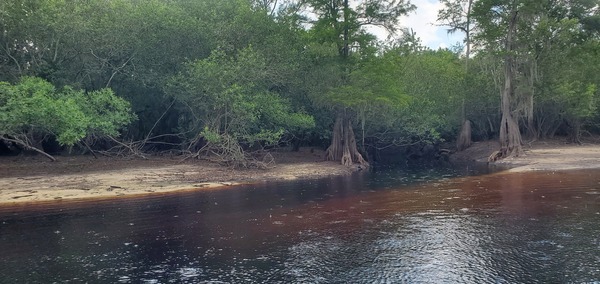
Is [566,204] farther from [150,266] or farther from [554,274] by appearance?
[150,266]

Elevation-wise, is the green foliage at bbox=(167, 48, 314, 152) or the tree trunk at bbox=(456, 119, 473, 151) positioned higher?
the green foliage at bbox=(167, 48, 314, 152)

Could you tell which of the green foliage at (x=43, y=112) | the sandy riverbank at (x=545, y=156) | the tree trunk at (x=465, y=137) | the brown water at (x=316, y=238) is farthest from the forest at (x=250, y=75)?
the brown water at (x=316, y=238)

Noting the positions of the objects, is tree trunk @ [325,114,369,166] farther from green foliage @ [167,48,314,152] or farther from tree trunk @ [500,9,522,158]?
tree trunk @ [500,9,522,158]

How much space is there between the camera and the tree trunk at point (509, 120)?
33.5 metres

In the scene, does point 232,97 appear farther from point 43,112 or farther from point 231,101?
point 43,112

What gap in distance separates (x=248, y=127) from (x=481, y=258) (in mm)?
20463

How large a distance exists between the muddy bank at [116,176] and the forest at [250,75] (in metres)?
1.14

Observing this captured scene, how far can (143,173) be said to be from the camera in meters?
24.2

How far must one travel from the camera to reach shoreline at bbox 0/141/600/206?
19.9 metres

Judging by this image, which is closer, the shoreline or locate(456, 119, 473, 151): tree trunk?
the shoreline

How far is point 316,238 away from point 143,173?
49.5 feet

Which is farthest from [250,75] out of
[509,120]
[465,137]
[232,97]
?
[465,137]

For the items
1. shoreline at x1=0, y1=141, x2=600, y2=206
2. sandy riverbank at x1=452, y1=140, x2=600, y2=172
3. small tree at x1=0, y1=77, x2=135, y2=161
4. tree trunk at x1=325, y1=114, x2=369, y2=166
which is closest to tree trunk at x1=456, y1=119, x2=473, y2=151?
sandy riverbank at x1=452, y1=140, x2=600, y2=172

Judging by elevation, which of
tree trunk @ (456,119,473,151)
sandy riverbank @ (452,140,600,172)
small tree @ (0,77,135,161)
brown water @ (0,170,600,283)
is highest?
small tree @ (0,77,135,161)
